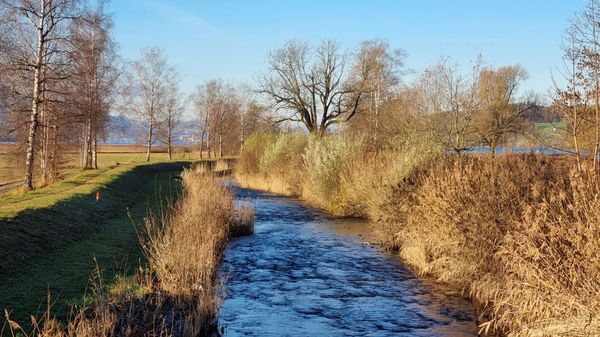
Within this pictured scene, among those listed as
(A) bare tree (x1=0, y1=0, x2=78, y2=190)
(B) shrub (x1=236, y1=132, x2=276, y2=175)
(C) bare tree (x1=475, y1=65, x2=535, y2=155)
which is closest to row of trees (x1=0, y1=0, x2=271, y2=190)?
(A) bare tree (x1=0, y1=0, x2=78, y2=190)

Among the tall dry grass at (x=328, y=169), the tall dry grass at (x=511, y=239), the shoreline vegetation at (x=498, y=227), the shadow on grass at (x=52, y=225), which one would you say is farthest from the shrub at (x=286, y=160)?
the tall dry grass at (x=511, y=239)

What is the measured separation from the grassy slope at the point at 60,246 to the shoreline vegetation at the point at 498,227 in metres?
6.56

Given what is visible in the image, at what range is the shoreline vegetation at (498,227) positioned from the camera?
612 centimetres

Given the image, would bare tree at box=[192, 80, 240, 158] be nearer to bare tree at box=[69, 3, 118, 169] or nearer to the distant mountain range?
the distant mountain range

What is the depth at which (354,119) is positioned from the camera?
1908 inches

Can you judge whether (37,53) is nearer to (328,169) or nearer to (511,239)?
(328,169)

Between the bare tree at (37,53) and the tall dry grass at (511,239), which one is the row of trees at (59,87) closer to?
the bare tree at (37,53)

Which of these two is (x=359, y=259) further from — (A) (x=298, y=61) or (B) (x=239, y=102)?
(B) (x=239, y=102)

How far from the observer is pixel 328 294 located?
32.3 feet

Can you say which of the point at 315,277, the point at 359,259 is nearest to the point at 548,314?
the point at 315,277

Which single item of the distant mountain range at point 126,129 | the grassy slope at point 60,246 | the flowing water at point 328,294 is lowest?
the flowing water at point 328,294

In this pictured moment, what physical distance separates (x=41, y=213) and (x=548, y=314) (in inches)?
450

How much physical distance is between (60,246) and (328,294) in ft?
20.2

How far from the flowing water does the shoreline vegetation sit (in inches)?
25.1
